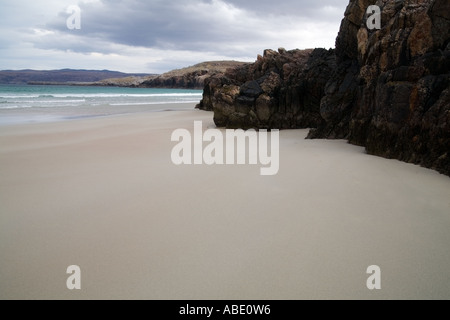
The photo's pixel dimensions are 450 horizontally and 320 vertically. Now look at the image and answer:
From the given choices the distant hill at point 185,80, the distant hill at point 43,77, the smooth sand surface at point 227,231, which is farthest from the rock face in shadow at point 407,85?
the distant hill at point 43,77

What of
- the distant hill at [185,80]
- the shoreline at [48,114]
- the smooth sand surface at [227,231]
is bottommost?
the smooth sand surface at [227,231]

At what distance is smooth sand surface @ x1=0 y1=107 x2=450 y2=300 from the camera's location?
2.33m

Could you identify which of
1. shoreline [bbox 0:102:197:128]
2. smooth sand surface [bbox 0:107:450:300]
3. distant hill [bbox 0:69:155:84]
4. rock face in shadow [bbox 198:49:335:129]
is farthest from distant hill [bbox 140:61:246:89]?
smooth sand surface [bbox 0:107:450:300]

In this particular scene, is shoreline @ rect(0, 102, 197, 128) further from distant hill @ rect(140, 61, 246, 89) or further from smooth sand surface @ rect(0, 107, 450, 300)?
distant hill @ rect(140, 61, 246, 89)

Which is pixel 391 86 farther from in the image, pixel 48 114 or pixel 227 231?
pixel 48 114

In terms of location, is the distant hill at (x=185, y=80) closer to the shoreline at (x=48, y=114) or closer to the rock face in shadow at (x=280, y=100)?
the shoreline at (x=48, y=114)

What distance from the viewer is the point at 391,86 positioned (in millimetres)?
5879

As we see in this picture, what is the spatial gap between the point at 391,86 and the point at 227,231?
4.89 meters

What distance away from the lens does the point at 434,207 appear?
3578 mm

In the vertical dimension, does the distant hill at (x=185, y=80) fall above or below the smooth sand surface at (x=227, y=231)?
above

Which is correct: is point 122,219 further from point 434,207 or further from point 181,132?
point 181,132

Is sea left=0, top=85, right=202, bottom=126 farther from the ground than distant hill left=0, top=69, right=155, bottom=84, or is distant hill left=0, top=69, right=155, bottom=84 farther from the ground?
distant hill left=0, top=69, right=155, bottom=84

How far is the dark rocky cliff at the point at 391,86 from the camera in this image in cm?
518

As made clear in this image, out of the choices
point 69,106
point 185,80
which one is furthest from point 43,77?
A: point 69,106
